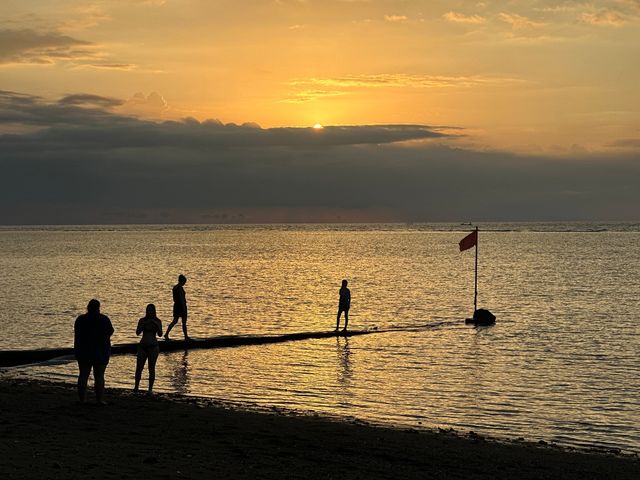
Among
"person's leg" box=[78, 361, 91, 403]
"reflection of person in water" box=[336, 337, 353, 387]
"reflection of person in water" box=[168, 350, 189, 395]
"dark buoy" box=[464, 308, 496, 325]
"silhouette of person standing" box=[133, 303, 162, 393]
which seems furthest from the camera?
"dark buoy" box=[464, 308, 496, 325]

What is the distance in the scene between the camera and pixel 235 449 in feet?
43.3

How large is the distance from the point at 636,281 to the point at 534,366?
5392 cm

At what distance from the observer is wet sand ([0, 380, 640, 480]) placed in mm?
11625

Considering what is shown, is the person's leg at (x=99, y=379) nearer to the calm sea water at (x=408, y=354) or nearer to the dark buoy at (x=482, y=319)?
the calm sea water at (x=408, y=354)

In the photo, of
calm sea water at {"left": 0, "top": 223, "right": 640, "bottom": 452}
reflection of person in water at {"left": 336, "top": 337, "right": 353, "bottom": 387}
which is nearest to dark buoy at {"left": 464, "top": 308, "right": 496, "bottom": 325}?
calm sea water at {"left": 0, "top": 223, "right": 640, "bottom": 452}

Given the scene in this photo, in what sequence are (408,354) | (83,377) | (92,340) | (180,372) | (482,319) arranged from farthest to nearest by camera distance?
(482,319) < (408,354) < (180,372) < (83,377) < (92,340)

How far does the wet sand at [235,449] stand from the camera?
11.6m

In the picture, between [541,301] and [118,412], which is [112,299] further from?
[118,412]

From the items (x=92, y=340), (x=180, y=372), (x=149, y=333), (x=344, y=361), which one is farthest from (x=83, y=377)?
(x=344, y=361)

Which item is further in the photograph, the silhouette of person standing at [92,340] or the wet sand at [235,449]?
the silhouette of person standing at [92,340]

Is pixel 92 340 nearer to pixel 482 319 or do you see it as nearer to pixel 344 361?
pixel 344 361

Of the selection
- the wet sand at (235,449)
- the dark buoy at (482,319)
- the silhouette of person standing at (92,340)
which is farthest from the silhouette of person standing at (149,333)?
the dark buoy at (482,319)

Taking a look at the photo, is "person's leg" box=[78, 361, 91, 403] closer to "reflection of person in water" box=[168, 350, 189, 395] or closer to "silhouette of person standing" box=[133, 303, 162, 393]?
"silhouette of person standing" box=[133, 303, 162, 393]

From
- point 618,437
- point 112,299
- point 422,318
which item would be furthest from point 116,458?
point 112,299
